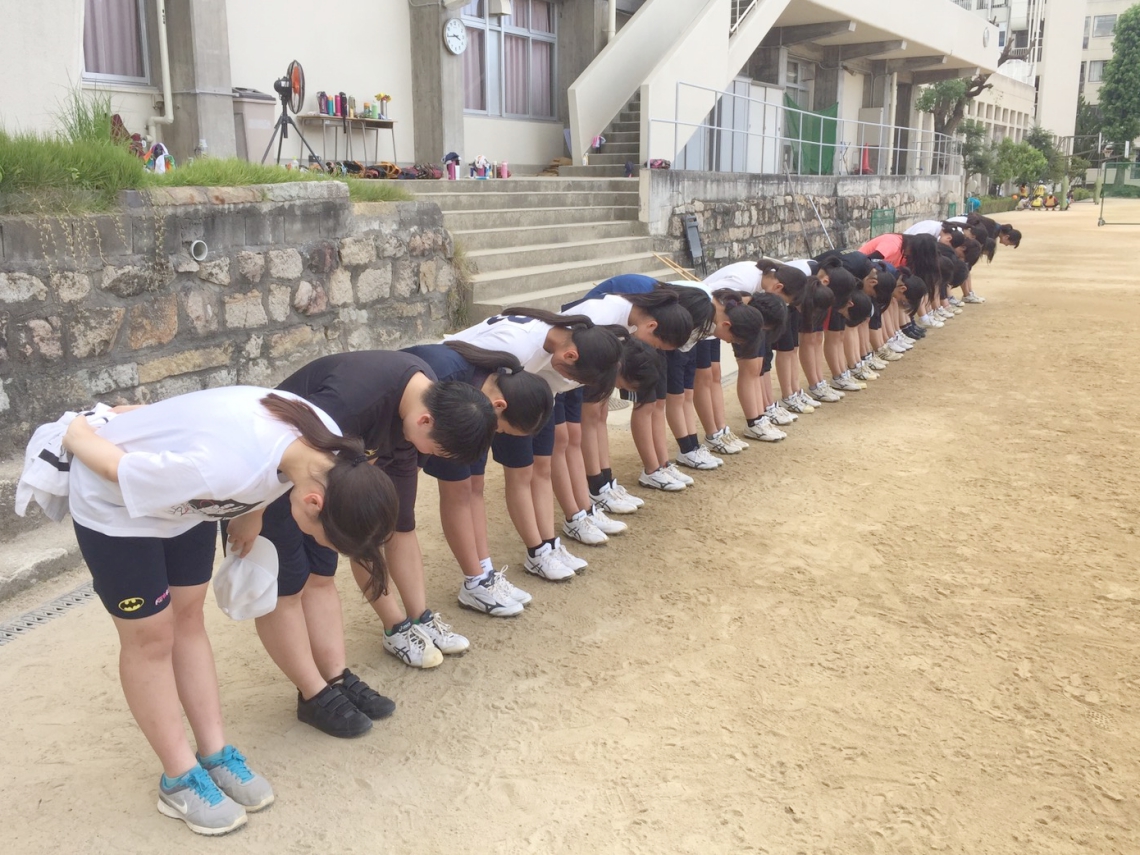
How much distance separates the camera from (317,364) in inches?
101

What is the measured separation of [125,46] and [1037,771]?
8005 millimetres

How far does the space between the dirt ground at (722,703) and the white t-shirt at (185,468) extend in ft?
2.53

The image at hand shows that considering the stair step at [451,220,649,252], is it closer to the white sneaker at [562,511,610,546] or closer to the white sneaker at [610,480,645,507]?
the white sneaker at [610,480,645,507]

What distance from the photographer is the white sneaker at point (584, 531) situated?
3949 mm

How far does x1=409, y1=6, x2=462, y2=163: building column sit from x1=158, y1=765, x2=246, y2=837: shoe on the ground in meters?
8.70

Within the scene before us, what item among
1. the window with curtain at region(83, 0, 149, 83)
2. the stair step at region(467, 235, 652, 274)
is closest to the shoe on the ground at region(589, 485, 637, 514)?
the stair step at region(467, 235, 652, 274)

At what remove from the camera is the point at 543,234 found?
27.5ft

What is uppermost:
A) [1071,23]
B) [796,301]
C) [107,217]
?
[1071,23]

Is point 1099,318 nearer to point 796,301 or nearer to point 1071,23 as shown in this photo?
point 796,301

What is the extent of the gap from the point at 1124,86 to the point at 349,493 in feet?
172

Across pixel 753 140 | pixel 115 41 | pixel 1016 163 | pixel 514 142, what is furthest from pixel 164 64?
pixel 1016 163

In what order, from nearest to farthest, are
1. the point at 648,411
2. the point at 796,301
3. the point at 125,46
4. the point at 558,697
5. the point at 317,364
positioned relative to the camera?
the point at 317,364
the point at 558,697
the point at 648,411
the point at 796,301
the point at 125,46

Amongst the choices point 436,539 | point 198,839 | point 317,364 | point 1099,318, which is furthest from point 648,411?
Answer: point 1099,318

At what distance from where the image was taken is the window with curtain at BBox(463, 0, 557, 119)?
11.1 metres
